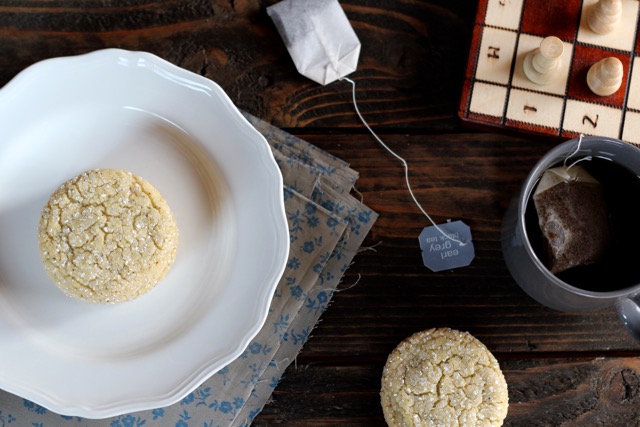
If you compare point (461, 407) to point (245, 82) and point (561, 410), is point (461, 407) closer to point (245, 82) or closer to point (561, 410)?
point (561, 410)

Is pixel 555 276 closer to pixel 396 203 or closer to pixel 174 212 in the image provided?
pixel 396 203

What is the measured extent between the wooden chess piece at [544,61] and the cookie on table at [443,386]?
0.40 meters

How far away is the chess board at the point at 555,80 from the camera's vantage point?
1.08m

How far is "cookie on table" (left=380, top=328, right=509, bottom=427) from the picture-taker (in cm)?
103

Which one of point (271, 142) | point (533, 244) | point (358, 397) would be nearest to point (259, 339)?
point (358, 397)

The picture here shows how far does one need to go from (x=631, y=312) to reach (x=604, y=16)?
429mm

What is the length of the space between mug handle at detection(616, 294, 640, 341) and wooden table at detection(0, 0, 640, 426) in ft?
0.62

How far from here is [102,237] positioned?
0.97 m

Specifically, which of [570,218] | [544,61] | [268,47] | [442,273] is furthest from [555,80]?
[268,47]

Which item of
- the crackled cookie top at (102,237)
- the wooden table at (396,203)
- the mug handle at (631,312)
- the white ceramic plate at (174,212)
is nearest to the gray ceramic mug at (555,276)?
the mug handle at (631,312)

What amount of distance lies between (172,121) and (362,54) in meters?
0.31

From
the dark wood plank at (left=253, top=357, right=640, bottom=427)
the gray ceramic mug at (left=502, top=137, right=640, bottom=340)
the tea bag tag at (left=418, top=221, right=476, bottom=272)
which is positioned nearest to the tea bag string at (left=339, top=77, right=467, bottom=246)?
the tea bag tag at (left=418, top=221, right=476, bottom=272)

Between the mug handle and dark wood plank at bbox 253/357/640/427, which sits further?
dark wood plank at bbox 253/357/640/427

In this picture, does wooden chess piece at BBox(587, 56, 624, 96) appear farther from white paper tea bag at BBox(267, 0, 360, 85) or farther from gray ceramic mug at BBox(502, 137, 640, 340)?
white paper tea bag at BBox(267, 0, 360, 85)
